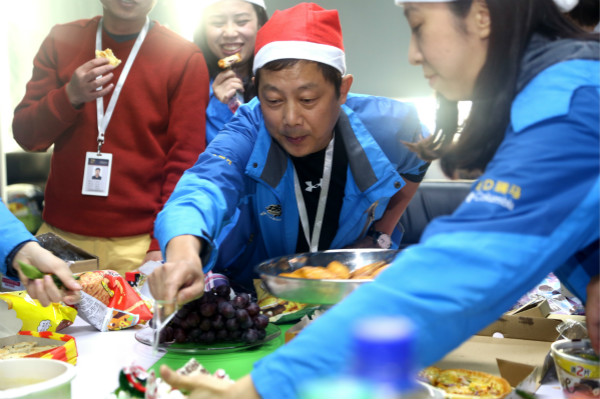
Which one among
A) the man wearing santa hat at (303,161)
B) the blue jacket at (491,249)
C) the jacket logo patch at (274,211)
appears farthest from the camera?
the jacket logo patch at (274,211)

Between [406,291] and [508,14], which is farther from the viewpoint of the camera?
[508,14]

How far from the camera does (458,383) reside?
3.03ft

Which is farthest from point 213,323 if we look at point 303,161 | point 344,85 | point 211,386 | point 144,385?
point 344,85

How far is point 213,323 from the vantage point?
1204 mm

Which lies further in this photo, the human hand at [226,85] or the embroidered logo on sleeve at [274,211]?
the human hand at [226,85]

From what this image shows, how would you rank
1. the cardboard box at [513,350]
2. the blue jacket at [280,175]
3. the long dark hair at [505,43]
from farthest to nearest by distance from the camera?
the blue jacket at [280,175]
the cardboard box at [513,350]
the long dark hair at [505,43]

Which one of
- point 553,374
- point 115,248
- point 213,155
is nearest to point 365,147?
point 213,155

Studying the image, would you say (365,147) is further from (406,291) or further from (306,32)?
(406,291)

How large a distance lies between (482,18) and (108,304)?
3.33 feet

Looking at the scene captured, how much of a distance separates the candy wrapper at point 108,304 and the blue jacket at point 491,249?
76 cm

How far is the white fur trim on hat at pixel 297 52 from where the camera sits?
1.55 metres

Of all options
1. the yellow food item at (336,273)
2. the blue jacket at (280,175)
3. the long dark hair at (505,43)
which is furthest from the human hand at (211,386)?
the blue jacket at (280,175)

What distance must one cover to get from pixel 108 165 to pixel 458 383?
1701 millimetres

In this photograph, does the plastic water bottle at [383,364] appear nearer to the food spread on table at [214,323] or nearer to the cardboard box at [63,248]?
the food spread on table at [214,323]
